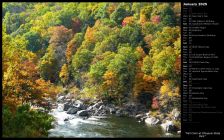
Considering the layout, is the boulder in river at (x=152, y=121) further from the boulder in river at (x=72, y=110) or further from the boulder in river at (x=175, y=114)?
the boulder in river at (x=72, y=110)

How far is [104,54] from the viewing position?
54.2ft

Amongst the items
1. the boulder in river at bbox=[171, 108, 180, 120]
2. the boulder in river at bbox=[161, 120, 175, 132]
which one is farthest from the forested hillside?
the boulder in river at bbox=[161, 120, 175, 132]

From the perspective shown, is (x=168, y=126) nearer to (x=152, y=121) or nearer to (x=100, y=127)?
(x=152, y=121)

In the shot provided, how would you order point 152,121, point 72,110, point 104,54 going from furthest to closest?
point 104,54 < point 72,110 < point 152,121

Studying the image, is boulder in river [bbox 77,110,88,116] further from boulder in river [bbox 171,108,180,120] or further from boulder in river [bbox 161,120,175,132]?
boulder in river [bbox 171,108,180,120]

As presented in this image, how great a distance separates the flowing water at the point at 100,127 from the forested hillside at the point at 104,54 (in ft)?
3.00

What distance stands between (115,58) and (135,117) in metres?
2.39

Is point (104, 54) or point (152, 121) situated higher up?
point (104, 54)

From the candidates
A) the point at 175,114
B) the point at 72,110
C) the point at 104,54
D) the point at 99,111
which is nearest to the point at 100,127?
the point at 99,111

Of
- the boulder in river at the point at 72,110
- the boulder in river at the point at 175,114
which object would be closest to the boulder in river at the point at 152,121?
the boulder in river at the point at 175,114

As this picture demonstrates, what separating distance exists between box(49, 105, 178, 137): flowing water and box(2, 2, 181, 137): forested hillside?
0.91 m

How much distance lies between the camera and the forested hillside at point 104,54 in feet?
47.9

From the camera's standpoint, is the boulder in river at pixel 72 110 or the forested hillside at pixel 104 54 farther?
the boulder in river at pixel 72 110

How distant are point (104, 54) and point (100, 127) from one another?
406 centimetres
